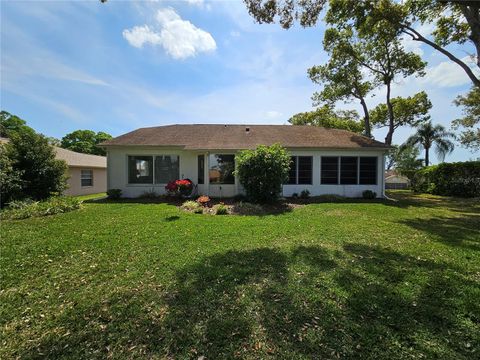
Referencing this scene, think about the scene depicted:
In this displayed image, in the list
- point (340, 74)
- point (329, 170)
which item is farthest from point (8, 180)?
point (340, 74)

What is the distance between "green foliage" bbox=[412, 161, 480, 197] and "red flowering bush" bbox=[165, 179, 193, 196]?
18.8 meters

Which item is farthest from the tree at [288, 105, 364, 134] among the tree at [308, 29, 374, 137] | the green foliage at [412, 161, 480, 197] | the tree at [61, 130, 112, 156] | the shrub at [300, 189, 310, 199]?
the tree at [61, 130, 112, 156]

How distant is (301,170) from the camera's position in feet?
45.3

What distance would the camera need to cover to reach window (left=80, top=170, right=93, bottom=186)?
1914cm

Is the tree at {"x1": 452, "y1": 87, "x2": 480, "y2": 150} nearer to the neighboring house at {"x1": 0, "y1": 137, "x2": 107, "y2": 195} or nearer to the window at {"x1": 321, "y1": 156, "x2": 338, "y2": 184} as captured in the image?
the window at {"x1": 321, "y1": 156, "x2": 338, "y2": 184}

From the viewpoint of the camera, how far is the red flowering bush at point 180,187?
12.3m

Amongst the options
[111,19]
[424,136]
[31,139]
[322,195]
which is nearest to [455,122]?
[424,136]

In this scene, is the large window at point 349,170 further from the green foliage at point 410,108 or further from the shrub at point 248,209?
the green foliage at point 410,108

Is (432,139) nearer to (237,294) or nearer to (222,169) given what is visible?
(222,169)

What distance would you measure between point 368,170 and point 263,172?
24.4ft

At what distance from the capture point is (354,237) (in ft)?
20.6

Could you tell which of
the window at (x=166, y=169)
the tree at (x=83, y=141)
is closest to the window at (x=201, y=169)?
the window at (x=166, y=169)

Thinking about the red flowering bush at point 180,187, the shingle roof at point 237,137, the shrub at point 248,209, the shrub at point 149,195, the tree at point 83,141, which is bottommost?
the shrub at point 248,209

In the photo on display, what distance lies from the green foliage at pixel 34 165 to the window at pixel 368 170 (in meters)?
16.2
